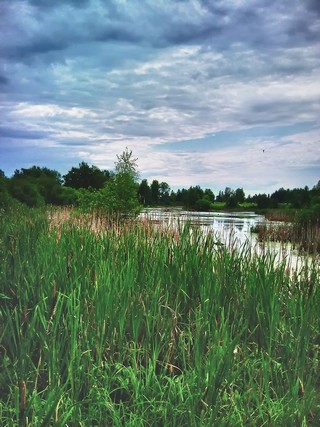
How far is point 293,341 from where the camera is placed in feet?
12.4

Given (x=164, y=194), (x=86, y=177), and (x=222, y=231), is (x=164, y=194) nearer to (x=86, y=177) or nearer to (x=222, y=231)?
(x=86, y=177)

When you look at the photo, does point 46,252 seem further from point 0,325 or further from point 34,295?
point 0,325

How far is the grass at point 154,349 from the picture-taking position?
2.69 meters

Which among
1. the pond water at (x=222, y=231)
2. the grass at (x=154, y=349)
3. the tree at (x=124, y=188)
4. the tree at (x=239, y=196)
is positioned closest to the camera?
the grass at (x=154, y=349)

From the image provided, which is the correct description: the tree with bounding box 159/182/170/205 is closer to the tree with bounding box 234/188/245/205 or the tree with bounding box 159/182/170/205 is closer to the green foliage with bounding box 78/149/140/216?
the tree with bounding box 234/188/245/205

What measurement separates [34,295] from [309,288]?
3161mm

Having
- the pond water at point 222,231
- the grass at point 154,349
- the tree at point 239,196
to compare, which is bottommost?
the grass at point 154,349

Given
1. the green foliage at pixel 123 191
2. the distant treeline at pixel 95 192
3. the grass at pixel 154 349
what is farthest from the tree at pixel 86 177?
the grass at pixel 154 349

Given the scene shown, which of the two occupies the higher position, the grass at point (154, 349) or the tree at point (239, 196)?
the tree at point (239, 196)

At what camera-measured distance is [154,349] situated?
3.22 meters

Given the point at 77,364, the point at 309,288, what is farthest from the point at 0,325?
the point at 309,288

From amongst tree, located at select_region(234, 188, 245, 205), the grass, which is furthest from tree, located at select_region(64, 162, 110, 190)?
the grass

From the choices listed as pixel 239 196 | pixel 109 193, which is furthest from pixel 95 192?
pixel 239 196

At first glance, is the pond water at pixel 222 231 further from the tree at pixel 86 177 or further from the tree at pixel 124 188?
the tree at pixel 86 177
